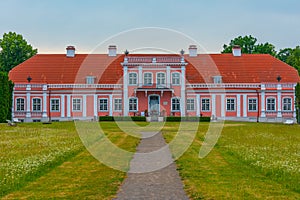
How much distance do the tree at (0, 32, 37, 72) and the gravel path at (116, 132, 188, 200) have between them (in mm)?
48265

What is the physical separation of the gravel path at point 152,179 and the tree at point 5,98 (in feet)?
85.3

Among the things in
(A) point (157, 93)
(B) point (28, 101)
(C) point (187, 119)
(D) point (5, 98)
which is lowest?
(C) point (187, 119)

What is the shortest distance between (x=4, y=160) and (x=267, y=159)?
7018 millimetres

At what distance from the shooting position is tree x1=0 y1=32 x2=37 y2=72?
195 feet

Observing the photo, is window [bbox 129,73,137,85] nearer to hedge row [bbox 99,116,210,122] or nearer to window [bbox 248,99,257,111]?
hedge row [bbox 99,116,210,122]

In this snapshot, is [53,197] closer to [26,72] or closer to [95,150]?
[95,150]

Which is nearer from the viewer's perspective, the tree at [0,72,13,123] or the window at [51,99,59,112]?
the tree at [0,72,13,123]

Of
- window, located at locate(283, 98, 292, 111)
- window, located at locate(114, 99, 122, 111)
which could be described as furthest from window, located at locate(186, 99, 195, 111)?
window, located at locate(283, 98, 292, 111)

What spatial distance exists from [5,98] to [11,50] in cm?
2243

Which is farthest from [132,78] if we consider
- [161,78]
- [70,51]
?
[70,51]

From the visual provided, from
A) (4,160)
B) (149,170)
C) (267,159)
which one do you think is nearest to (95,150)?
(4,160)

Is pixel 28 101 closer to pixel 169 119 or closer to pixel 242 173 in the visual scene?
pixel 169 119

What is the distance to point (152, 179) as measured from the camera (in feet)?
32.4

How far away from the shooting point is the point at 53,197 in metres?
7.96
